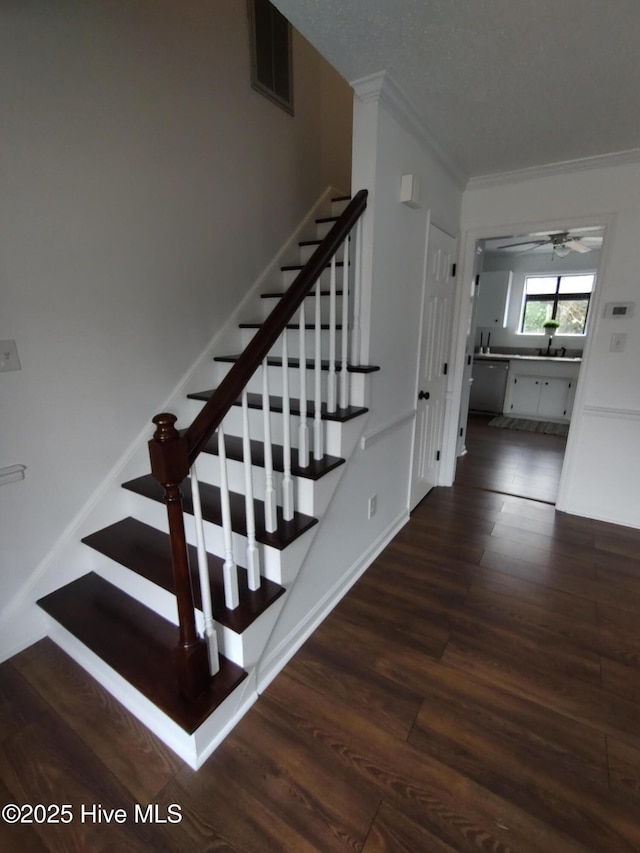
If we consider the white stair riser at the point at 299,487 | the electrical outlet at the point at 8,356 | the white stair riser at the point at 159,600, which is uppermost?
the electrical outlet at the point at 8,356

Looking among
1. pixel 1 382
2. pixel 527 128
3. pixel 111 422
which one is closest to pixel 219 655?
pixel 111 422

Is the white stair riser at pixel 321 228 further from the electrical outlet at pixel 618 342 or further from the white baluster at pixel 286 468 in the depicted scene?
the electrical outlet at pixel 618 342

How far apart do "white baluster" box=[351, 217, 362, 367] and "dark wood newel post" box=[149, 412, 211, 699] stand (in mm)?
1106

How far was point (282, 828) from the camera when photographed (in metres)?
1.13

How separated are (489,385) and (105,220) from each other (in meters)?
5.55

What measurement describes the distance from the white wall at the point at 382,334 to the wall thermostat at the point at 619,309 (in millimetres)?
1231

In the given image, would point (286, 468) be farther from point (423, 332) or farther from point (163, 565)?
point (423, 332)

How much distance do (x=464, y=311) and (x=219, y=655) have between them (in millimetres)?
2852

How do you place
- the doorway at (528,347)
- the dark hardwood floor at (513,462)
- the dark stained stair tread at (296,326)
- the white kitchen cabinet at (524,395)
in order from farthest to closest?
the white kitchen cabinet at (524,395) → the doorway at (528,347) → the dark hardwood floor at (513,462) → the dark stained stair tread at (296,326)

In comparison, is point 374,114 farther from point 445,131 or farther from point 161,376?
point 161,376

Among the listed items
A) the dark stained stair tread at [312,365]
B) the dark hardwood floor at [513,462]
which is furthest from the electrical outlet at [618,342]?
the dark stained stair tread at [312,365]

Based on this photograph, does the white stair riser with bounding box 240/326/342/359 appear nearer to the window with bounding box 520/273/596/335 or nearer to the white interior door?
the white interior door

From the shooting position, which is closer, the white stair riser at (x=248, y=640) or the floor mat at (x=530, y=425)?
the white stair riser at (x=248, y=640)

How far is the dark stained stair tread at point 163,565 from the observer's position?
139 centimetres
